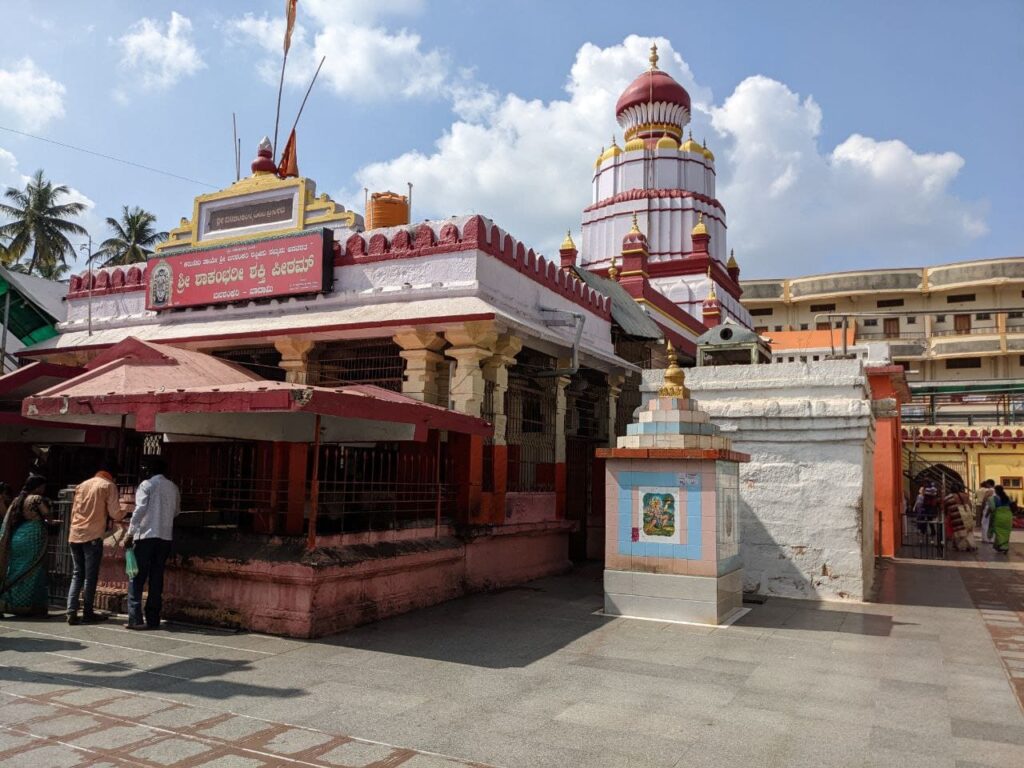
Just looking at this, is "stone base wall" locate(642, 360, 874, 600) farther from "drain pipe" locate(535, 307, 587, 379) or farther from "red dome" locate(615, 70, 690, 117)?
"red dome" locate(615, 70, 690, 117)

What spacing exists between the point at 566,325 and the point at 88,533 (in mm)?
7969

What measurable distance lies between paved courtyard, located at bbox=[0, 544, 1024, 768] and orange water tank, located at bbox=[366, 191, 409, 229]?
729cm

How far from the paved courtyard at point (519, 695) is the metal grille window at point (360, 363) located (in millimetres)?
4778

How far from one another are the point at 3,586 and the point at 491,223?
7543 mm

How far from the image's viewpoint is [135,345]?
8867 mm

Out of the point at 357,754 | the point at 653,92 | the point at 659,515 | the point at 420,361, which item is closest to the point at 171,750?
the point at 357,754

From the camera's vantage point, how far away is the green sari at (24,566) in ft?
25.4

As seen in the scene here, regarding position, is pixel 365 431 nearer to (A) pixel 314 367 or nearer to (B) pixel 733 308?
(A) pixel 314 367

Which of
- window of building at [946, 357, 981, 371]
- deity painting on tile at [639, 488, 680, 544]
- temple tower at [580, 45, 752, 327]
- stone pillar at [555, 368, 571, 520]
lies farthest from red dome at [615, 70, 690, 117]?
window of building at [946, 357, 981, 371]

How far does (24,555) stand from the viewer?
25.5ft

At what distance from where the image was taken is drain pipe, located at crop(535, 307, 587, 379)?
1255 cm

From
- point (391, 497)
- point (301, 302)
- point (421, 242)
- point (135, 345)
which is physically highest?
point (421, 242)

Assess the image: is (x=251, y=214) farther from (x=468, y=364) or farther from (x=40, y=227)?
(x=40, y=227)

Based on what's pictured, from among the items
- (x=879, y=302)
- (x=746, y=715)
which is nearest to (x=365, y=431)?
(x=746, y=715)
